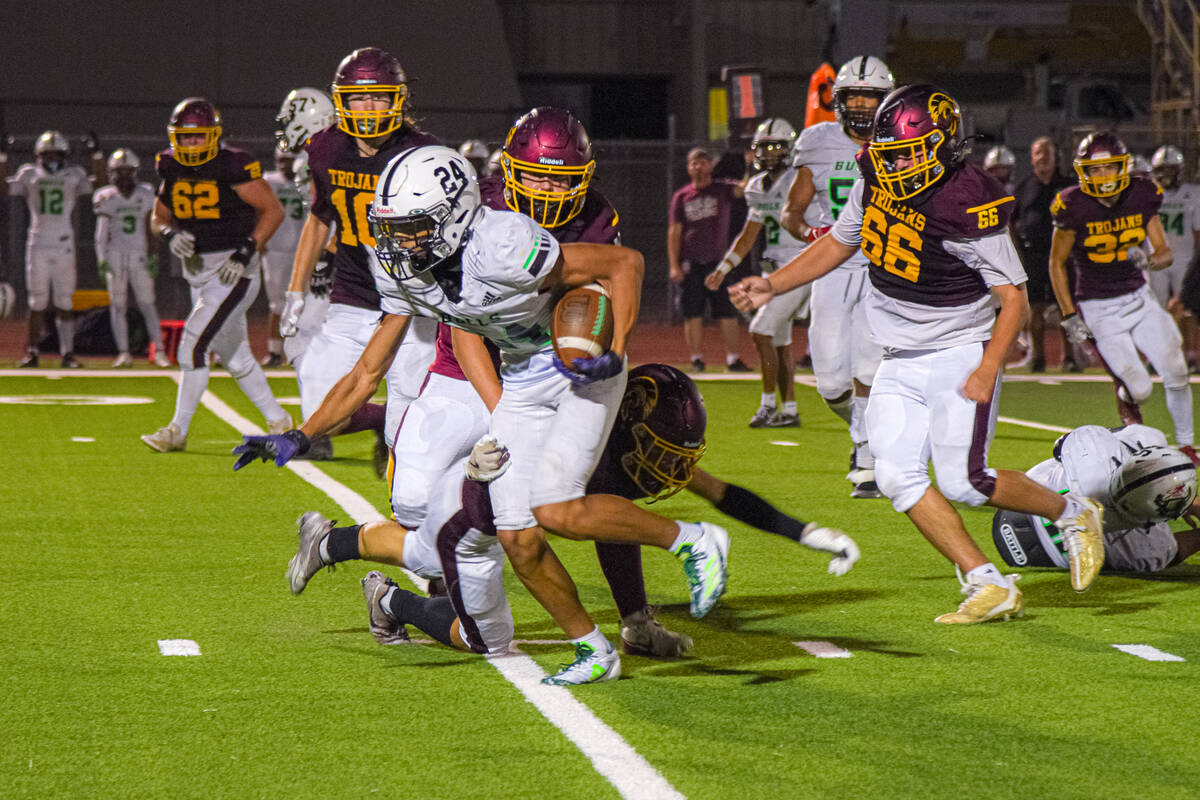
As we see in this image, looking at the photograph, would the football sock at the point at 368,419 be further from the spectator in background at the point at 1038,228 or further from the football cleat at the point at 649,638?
the spectator in background at the point at 1038,228

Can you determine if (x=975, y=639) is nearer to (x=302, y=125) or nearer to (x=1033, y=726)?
(x=1033, y=726)

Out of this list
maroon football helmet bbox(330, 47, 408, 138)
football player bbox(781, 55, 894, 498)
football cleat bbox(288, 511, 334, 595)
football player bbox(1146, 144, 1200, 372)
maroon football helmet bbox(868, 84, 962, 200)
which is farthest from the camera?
football player bbox(1146, 144, 1200, 372)

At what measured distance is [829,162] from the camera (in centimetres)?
938

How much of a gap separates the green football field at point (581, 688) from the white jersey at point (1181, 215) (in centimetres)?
902

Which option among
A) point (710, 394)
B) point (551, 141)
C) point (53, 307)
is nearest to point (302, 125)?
point (551, 141)

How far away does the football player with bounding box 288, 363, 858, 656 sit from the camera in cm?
471

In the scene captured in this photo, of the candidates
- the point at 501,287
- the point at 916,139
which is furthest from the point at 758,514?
the point at 916,139

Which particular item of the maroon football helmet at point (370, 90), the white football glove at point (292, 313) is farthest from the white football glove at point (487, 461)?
the white football glove at point (292, 313)

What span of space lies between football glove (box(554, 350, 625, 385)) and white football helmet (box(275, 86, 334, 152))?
4134mm

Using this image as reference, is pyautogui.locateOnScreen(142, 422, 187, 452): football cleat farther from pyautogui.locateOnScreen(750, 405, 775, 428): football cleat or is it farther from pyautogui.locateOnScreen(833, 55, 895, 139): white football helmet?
pyautogui.locateOnScreen(833, 55, 895, 139): white football helmet

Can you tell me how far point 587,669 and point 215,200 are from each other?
6296mm

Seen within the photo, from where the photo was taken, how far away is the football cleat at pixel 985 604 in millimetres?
5434

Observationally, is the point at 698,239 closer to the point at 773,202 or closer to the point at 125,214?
the point at 773,202

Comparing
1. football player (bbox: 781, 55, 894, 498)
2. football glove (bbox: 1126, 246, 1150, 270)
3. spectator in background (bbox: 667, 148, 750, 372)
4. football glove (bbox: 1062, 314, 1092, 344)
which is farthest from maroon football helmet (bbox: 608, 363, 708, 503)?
spectator in background (bbox: 667, 148, 750, 372)
